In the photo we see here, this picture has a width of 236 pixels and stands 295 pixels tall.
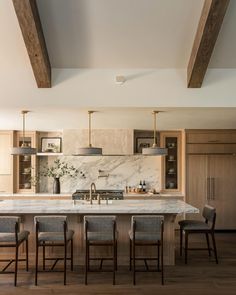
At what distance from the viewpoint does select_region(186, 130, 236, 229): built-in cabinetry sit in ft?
22.8

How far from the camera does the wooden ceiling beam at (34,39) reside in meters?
3.24

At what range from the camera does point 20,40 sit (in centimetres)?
388

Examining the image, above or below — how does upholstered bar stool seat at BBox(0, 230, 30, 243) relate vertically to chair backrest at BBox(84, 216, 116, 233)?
below

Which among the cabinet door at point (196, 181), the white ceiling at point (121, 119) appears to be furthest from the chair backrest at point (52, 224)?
the cabinet door at point (196, 181)

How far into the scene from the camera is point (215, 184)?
6.99 m

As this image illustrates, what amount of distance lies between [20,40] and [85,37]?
A: 0.78 metres

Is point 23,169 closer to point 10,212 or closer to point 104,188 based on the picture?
point 104,188

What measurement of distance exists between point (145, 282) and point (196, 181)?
3.33 metres

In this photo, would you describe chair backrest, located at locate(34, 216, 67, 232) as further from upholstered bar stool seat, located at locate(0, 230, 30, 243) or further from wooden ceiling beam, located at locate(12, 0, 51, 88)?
wooden ceiling beam, located at locate(12, 0, 51, 88)

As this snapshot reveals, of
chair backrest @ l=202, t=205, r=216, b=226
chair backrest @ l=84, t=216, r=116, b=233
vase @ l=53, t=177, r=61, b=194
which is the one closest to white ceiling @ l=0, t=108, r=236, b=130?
vase @ l=53, t=177, r=61, b=194

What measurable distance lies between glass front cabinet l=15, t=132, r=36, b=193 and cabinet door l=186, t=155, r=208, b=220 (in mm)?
3463

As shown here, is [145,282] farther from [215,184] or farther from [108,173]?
[108,173]

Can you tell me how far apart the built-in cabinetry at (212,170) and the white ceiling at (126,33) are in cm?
290

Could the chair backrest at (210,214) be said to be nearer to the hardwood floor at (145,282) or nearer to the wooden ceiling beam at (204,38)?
the hardwood floor at (145,282)
